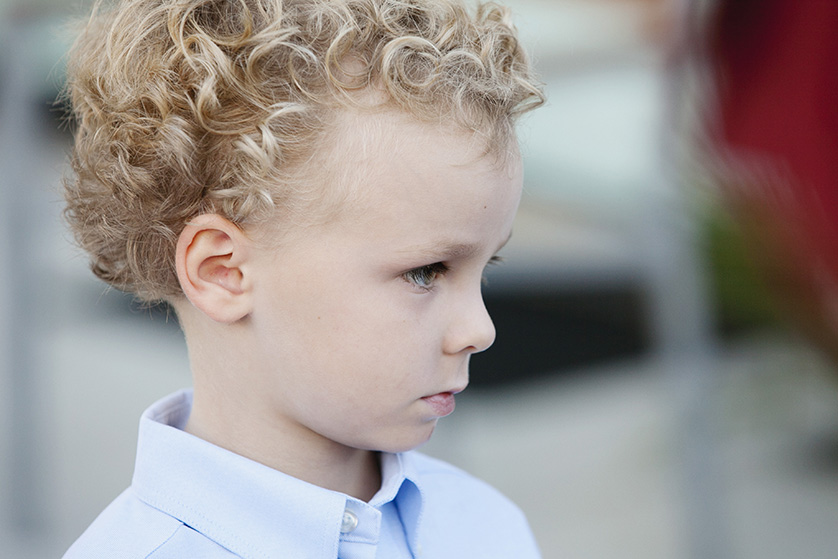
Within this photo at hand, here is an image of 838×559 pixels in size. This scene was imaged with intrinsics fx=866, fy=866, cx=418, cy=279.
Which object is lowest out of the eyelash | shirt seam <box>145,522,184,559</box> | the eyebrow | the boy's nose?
shirt seam <box>145,522,184,559</box>

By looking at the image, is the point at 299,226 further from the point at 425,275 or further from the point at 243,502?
the point at 243,502

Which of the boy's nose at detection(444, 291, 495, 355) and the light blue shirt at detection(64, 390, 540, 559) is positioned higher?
the boy's nose at detection(444, 291, 495, 355)

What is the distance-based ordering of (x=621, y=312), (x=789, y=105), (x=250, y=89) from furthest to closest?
(x=621, y=312), (x=789, y=105), (x=250, y=89)

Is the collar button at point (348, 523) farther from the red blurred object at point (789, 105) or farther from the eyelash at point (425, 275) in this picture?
the red blurred object at point (789, 105)

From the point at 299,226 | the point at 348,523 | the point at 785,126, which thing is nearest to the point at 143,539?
the point at 348,523

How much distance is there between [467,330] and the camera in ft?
2.03

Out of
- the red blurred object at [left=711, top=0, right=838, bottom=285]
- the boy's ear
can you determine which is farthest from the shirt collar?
the red blurred object at [left=711, top=0, right=838, bottom=285]

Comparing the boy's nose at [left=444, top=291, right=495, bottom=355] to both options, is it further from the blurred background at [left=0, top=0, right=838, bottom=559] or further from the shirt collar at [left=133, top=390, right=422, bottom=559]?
the blurred background at [left=0, top=0, right=838, bottom=559]

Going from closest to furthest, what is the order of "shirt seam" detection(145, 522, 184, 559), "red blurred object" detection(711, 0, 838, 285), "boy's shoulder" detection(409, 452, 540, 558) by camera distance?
"shirt seam" detection(145, 522, 184, 559) < "boy's shoulder" detection(409, 452, 540, 558) < "red blurred object" detection(711, 0, 838, 285)

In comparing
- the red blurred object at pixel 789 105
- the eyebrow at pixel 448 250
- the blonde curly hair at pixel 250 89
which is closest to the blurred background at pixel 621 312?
the red blurred object at pixel 789 105

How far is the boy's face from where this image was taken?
592mm

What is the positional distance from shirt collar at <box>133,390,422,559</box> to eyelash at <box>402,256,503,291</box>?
0.16 meters

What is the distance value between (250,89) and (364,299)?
0.16m

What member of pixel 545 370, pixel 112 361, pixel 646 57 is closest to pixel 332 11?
pixel 646 57
